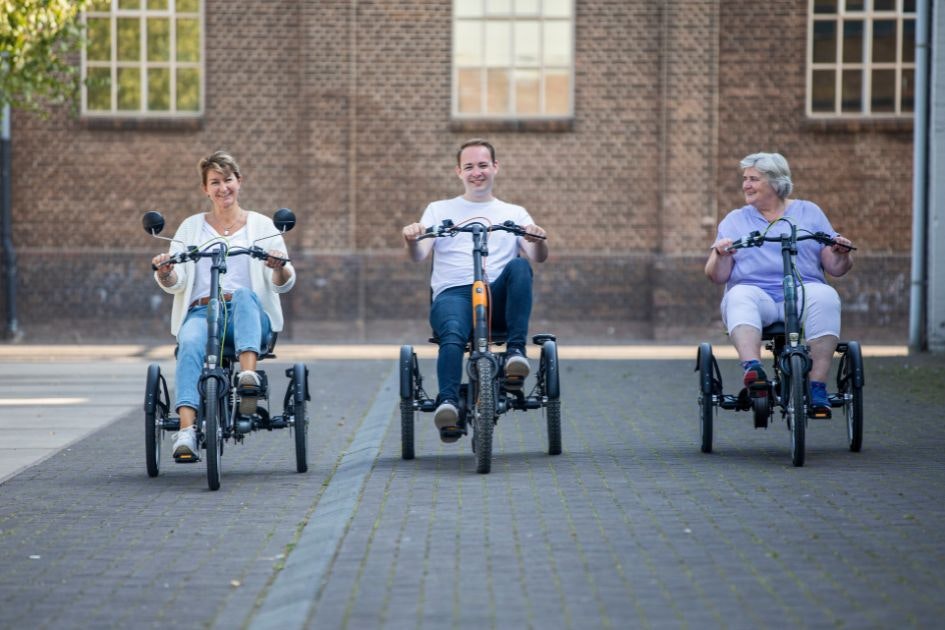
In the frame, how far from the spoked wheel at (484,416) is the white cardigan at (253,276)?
3.80 feet

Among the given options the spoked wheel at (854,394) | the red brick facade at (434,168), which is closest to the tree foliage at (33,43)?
the red brick facade at (434,168)

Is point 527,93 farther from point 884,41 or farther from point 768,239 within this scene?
point 768,239

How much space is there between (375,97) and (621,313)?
174 inches

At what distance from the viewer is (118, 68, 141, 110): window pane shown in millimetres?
22328

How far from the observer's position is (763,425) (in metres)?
8.62

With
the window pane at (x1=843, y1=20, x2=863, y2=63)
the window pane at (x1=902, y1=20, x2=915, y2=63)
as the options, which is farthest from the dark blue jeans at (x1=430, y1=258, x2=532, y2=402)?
the window pane at (x1=902, y1=20, x2=915, y2=63)

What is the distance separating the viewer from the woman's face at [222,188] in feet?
27.6

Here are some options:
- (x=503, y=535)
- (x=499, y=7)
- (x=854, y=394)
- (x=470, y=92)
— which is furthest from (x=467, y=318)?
(x=499, y=7)

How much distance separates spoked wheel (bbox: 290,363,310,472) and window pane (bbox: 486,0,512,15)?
14.7m

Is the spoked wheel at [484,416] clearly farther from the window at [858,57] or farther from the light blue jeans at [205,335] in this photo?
the window at [858,57]

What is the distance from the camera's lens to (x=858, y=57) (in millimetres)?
22281

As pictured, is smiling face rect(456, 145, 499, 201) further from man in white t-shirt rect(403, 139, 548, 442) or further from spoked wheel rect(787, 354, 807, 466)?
spoked wheel rect(787, 354, 807, 466)

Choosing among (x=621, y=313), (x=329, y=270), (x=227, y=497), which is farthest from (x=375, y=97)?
(x=227, y=497)

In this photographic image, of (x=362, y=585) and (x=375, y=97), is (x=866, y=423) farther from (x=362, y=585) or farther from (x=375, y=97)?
(x=375, y=97)
